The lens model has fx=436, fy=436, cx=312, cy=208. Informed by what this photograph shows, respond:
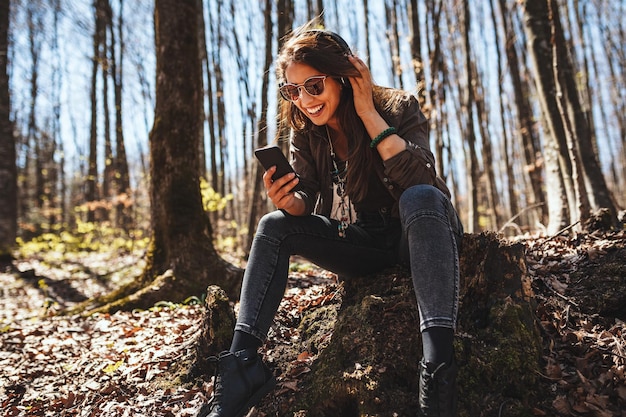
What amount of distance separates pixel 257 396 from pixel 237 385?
126mm

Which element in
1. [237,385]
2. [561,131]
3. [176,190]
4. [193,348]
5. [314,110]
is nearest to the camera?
[237,385]

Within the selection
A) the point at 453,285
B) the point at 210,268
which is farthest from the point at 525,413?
the point at 210,268

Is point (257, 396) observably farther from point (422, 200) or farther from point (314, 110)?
point (314, 110)

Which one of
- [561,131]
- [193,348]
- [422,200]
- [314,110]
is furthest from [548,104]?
[193,348]

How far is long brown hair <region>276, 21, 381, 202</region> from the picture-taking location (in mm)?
2184

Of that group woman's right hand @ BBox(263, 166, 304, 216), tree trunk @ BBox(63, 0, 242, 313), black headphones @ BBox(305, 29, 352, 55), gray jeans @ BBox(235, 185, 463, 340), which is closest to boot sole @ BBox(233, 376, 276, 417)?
gray jeans @ BBox(235, 185, 463, 340)

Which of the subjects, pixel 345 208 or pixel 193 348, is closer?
pixel 345 208

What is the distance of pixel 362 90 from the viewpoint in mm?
2156

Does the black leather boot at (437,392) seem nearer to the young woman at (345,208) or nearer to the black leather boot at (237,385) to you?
the young woman at (345,208)

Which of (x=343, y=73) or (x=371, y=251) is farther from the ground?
(x=343, y=73)

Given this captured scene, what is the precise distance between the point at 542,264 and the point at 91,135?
14516 mm

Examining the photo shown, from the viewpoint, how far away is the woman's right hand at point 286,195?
2.18m

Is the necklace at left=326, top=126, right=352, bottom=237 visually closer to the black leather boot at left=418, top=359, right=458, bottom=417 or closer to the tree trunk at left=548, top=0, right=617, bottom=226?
the black leather boot at left=418, top=359, right=458, bottom=417

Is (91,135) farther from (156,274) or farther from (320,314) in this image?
(320,314)
